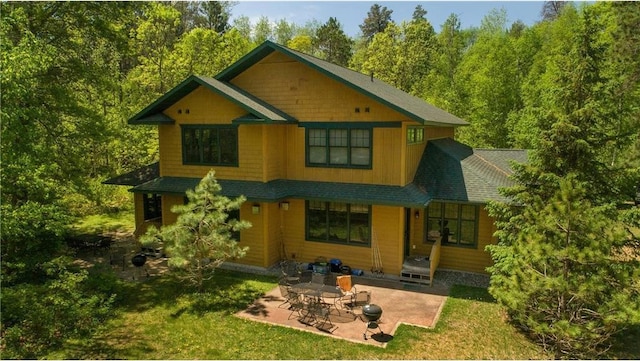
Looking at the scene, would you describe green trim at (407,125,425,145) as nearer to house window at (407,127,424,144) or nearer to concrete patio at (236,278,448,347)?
house window at (407,127,424,144)

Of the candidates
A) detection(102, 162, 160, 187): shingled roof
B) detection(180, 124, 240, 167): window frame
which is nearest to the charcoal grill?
detection(180, 124, 240, 167): window frame

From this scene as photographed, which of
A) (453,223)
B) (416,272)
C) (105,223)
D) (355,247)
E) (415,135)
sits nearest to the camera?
(416,272)

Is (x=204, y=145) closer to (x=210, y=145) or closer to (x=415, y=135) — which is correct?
(x=210, y=145)

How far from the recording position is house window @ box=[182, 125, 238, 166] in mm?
15602

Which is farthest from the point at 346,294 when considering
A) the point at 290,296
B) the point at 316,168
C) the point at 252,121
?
the point at 252,121

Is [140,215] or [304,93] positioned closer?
[304,93]

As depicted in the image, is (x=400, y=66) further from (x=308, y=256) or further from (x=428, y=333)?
(x=428, y=333)

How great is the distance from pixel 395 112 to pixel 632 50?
25.5 meters

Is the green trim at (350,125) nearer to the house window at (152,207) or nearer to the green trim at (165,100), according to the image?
the green trim at (165,100)

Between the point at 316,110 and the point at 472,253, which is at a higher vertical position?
the point at 316,110

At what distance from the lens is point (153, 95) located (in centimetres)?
3017

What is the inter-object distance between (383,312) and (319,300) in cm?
192

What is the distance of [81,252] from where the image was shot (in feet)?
56.7

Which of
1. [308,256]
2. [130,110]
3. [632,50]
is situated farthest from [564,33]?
[130,110]
